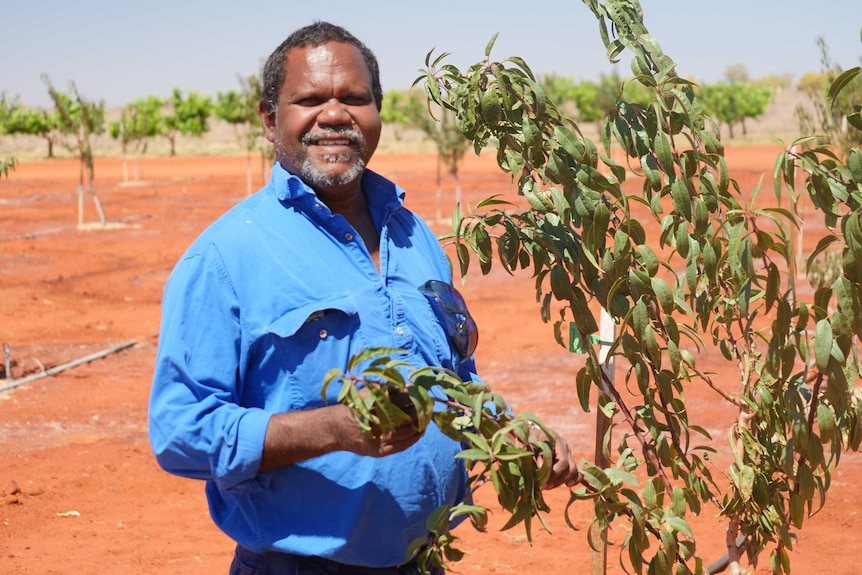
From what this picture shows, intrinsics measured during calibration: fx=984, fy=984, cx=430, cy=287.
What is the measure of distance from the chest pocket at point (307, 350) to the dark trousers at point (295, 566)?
0.33 metres

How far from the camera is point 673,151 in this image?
2232mm

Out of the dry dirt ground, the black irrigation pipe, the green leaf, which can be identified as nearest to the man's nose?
the green leaf

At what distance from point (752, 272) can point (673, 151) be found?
516mm

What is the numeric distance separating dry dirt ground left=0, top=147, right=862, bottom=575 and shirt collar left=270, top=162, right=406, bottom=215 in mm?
3115

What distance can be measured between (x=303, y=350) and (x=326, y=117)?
559 mm

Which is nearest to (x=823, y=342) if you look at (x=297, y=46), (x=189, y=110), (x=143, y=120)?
(x=297, y=46)

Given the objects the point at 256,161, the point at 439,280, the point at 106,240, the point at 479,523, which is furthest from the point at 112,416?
the point at 256,161

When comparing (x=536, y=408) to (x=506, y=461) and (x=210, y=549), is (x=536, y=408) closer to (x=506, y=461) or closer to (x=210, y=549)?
(x=210, y=549)

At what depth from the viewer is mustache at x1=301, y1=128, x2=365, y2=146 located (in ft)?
7.42

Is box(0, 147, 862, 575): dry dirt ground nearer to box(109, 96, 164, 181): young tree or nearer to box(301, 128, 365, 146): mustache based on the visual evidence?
box(301, 128, 365, 146): mustache

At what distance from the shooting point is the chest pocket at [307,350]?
81.0 inches

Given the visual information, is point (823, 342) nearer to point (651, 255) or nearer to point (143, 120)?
point (651, 255)

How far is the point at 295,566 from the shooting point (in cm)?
210

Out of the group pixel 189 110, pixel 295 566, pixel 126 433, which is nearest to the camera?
pixel 295 566
